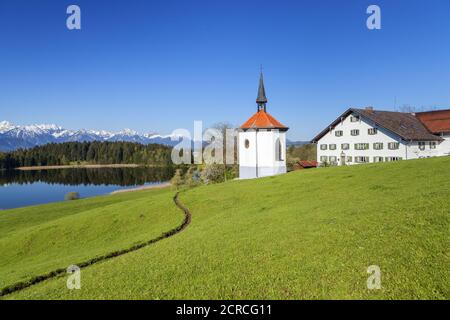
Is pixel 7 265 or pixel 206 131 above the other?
pixel 206 131

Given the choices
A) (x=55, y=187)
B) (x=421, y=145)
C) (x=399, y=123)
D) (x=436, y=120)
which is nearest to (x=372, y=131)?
(x=399, y=123)

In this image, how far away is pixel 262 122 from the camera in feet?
185

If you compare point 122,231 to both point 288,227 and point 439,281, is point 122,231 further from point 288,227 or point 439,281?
point 439,281

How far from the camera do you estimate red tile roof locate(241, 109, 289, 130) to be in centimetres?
5581

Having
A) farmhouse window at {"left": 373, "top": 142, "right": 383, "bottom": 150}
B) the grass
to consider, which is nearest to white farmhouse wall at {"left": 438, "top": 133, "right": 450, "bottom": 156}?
farmhouse window at {"left": 373, "top": 142, "right": 383, "bottom": 150}

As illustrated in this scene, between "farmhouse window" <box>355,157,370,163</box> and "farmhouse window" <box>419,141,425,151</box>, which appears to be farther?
"farmhouse window" <box>355,157,370,163</box>

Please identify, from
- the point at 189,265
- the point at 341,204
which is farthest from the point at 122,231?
the point at 341,204

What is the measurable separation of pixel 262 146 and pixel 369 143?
20472 mm

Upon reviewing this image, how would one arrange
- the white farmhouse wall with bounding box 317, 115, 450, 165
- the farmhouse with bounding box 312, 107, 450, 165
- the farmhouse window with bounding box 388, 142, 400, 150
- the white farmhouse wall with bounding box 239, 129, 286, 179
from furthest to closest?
1. the white farmhouse wall with bounding box 239, 129, 286, 179
2. the farmhouse with bounding box 312, 107, 450, 165
3. the farmhouse window with bounding box 388, 142, 400, 150
4. the white farmhouse wall with bounding box 317, 115, 450, 165

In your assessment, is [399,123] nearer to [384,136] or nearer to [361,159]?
[384,136]

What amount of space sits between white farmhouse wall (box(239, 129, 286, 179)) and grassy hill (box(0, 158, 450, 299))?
1120 inches

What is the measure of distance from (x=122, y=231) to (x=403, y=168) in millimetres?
27375

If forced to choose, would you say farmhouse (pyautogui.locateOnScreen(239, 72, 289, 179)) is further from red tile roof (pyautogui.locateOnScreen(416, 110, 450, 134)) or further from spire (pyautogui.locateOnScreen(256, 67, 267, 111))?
red tile roof (pyautogui.locateOnScreen(416, 110, 450, 134))
